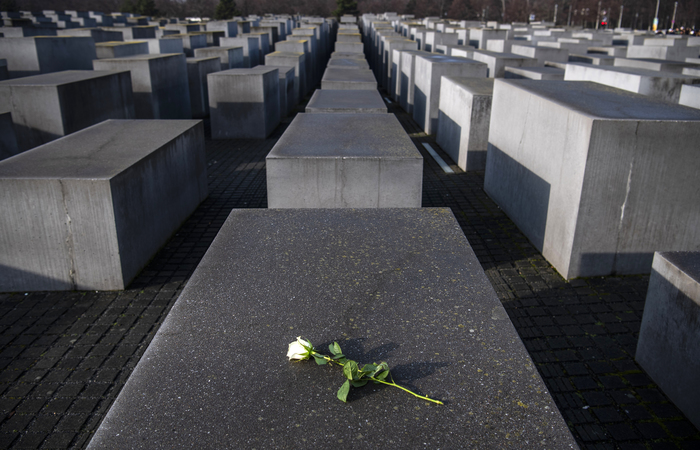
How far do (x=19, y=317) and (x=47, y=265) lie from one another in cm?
60

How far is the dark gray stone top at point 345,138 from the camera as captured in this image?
5518 mm

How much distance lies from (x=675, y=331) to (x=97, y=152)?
237 inches

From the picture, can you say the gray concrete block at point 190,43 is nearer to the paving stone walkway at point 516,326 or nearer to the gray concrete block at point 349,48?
the gray concrete block at point 349,48

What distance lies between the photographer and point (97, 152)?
610cm

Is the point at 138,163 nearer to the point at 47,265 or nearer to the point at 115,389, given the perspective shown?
the point at 47,265

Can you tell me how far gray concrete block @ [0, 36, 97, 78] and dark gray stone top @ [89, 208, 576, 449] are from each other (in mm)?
11129

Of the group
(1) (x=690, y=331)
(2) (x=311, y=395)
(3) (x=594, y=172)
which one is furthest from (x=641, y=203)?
(2) (x=311, y=395)

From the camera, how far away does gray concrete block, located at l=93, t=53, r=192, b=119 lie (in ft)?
39.0

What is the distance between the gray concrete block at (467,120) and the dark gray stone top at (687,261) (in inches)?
235

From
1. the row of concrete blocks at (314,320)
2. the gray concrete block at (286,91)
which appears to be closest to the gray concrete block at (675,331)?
the row of concrete blocks at (314,320)

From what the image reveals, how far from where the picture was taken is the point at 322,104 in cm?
852

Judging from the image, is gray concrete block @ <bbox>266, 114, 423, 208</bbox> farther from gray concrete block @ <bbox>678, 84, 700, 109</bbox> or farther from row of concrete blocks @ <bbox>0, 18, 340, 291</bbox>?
gray concrete block @ <bbox>678, 84, 700, 109</bbox>

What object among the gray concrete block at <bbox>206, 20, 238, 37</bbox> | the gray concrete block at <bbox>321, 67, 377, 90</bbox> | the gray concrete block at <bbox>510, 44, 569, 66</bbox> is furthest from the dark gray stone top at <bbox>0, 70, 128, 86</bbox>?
the gray concrete block at <bbox>206, 20, 238, 37</bbox>

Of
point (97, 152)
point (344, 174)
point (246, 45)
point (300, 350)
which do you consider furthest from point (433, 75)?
point (300, 350)
